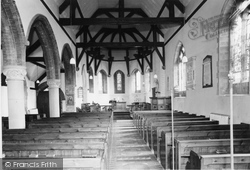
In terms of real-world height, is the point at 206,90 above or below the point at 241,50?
below

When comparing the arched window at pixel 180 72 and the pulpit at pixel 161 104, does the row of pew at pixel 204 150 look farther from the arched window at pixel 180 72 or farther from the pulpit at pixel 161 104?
the pulpit at pixel 161 104

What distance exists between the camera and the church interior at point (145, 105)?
3.22 meters

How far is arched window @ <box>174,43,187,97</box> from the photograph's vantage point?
1115 centimetres

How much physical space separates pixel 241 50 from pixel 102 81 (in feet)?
52.8

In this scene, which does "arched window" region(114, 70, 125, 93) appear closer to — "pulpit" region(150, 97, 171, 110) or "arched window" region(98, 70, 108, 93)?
"arched window" region(98, 70, 108, 93)

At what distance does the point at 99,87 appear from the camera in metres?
20.7

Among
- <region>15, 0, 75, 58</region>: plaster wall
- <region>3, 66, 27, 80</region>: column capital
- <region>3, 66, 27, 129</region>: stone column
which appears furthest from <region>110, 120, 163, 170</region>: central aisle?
<region>15, 0, 75, 58</region>: plaster wall

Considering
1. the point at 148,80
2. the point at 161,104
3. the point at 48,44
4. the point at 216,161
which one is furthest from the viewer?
the point at 148,80

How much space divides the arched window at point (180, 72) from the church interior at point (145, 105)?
0.06 meters

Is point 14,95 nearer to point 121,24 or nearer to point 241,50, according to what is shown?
point 121,24

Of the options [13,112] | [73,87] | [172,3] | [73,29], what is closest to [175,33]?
[172,3]

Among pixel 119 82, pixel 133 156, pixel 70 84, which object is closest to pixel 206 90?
pixel 133 156

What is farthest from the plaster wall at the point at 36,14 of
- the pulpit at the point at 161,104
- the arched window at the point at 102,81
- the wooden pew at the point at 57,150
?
the arched window at the point at 102,81

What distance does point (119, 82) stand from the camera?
21531mm
